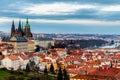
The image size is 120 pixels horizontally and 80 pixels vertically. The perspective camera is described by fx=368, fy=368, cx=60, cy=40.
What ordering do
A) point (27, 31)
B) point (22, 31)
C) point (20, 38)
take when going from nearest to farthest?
point (20, 38)
point (22, 31)
point (27, 31)

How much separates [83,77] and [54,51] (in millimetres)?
52314

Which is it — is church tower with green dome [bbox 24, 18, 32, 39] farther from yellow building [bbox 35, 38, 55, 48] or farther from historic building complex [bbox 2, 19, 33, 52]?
yellow building [bbox 35, 38, 55, 48]

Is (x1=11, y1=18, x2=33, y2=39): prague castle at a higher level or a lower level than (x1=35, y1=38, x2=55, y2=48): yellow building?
higher

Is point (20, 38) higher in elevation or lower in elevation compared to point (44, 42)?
higher

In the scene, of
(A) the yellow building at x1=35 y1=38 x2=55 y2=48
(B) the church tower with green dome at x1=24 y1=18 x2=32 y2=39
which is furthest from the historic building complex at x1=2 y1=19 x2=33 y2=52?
(A) the yellow building at x1=35 y1=38 x2=55 y2=48

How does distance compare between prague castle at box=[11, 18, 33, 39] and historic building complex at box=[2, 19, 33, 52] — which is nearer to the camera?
historic building complex at box=[2, 19, 33, 52]

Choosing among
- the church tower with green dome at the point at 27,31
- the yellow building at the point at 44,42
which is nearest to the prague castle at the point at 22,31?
the church tower with green dome at the point at 27,31

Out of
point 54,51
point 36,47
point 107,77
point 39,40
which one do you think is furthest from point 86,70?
point 39,40

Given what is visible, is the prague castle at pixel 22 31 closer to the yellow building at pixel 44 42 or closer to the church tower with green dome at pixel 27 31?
the church tower with green dome at pixel 27 31

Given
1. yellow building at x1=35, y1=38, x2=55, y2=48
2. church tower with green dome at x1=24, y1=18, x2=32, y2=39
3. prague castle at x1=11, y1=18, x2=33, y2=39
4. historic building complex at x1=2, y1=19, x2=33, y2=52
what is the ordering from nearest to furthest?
1. historic building complex at x1=2, y1=19, x2=33, y2=52
2. prague castle at x1=11, y1=18, x2=33, y2=39
3. church tower with green dome at x1=24, y1=18, x2=32, y2=39
4. yellow building at x1=35, y1=38, x2=55, y2=48

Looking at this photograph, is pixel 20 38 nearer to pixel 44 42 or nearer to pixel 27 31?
pixel 27 31

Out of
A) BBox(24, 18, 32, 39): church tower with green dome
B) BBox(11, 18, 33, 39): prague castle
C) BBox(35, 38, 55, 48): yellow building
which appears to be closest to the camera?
BBox(11, 18, 33, 39): prague castle

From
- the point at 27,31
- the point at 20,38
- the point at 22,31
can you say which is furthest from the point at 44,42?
the point at 20,38

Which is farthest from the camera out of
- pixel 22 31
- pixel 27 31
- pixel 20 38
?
pixel 27 31
